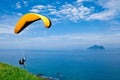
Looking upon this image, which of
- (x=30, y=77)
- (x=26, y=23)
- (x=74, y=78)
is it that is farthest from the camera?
(x=74, y=78)

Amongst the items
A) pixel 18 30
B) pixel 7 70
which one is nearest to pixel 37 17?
pixel 18 30

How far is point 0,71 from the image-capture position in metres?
15.2

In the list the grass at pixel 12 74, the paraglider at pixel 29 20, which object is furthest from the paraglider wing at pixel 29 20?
the grass at pixel 12 74

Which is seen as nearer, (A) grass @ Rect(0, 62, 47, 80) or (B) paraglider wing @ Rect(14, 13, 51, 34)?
(B) paraglider wing @ Rect(14, 13, 51, 34)

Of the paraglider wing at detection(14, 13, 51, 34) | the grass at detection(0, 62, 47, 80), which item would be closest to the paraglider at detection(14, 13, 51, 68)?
the paraglider wing at detection(14, 13, 51, 34)

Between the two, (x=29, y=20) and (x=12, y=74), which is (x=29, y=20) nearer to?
(x=29, y=20)

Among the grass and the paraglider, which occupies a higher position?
the paraglider

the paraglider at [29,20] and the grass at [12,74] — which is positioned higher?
the paraglider at [29,20]

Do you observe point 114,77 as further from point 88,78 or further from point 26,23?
point 26,23

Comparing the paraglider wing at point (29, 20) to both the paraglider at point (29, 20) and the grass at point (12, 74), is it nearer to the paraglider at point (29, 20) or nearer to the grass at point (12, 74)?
the paraglider at point (29, 20)

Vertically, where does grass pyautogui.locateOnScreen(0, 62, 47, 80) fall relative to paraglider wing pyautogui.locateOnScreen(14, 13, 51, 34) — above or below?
below

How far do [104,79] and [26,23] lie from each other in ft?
350

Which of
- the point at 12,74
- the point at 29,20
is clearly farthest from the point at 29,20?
the point at 12,74

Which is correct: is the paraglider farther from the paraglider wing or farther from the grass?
the grass
